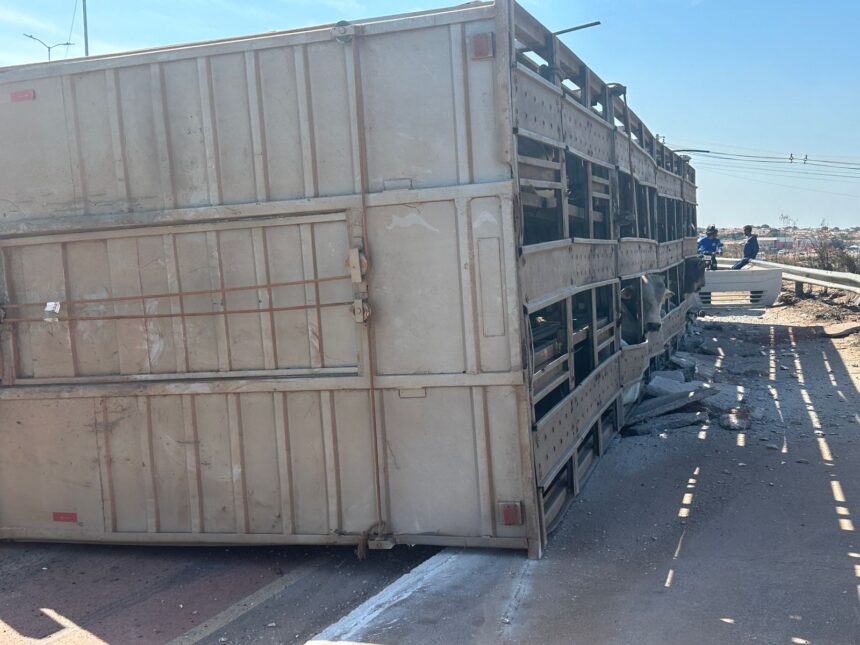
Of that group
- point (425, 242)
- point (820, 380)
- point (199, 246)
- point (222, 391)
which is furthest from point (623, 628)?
point (820, 380)

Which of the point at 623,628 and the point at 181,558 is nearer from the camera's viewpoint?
the point at 623,628

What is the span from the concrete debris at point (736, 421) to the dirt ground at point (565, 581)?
3.02 feet

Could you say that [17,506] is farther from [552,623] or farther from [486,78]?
[486,78]

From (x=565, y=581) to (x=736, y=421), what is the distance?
3.97 m

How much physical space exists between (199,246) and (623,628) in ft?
9.74

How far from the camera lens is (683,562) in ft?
13.6

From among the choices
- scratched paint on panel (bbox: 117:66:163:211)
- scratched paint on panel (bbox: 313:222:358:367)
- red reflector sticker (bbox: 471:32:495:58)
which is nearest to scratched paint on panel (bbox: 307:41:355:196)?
scratched paint on panel (bbox: 313:222:358:367)

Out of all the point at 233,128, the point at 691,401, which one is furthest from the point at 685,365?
the point at 233,128

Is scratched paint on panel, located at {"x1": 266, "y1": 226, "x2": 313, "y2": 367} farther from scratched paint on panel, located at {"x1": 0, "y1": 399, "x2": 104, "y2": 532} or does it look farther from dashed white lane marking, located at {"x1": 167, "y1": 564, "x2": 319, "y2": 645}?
scratched paint on panel, located at {"x1": 0, "y1": 399, "x2": 104, "y2": 532}

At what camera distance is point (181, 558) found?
466cm

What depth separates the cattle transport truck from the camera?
4035 mm

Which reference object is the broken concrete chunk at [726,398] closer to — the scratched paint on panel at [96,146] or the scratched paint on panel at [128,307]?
the scratched paint on panel at [128,307]

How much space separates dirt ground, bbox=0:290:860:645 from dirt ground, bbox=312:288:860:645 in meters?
0.01

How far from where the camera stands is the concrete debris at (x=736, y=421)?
708 centimetres
